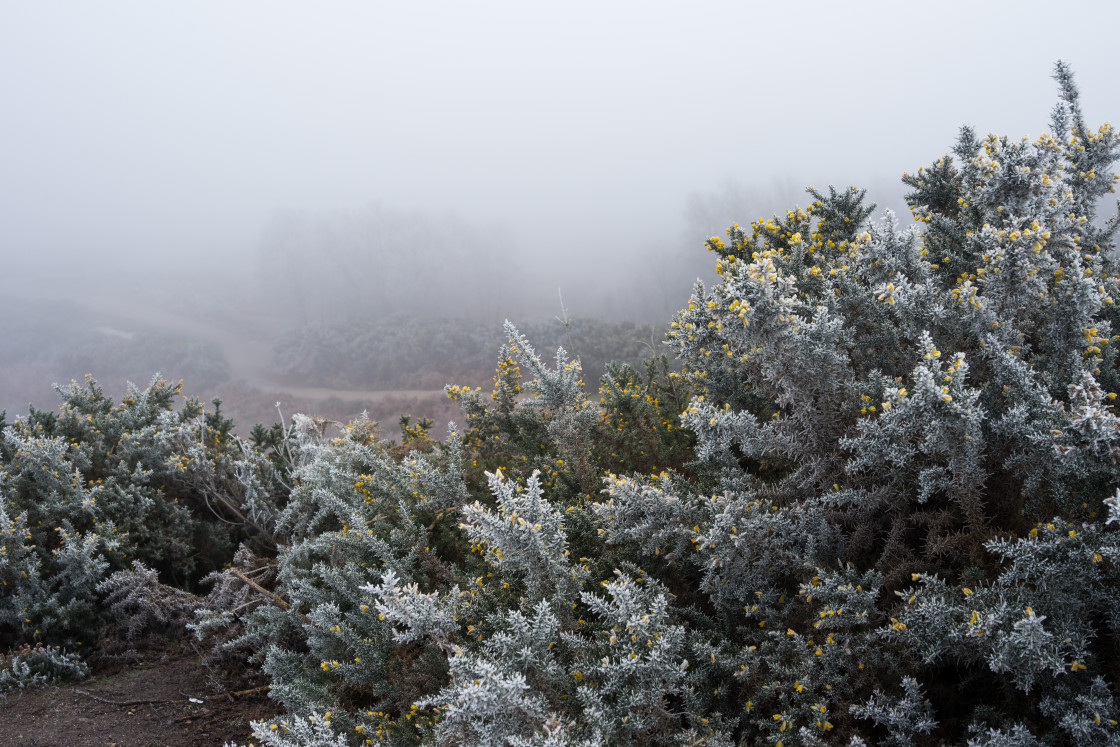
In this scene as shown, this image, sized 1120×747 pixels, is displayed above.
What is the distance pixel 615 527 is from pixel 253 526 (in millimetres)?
4534

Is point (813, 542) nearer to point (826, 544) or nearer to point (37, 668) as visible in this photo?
point (826, 544)

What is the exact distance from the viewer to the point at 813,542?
288 centimetres

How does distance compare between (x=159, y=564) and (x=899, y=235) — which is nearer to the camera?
(x=899, y=235)

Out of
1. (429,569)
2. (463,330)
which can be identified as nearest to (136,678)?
(429,569)

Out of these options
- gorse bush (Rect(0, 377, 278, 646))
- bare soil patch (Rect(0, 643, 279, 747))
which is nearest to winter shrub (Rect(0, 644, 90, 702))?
bare soil patch (Rect(0, 643, 279, 747))

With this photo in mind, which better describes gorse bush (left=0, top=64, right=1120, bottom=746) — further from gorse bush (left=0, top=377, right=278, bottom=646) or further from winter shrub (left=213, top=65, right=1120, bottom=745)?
gorse bush (left=0, top=377, right=278, bottom=646)

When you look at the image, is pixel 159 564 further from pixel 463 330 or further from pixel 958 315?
pixel 463 330

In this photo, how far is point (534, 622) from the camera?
8.70 feet

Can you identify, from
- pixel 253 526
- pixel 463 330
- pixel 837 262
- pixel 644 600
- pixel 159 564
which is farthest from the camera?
pixel 463 330

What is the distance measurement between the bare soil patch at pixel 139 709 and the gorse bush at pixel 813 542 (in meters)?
0.32

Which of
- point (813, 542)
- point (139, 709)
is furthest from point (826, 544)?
point (139, 709)

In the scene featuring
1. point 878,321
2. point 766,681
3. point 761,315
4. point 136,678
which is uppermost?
point 761,315

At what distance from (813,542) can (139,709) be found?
4314 millimetres

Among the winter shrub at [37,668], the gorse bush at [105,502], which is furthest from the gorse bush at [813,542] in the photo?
the winter shrub at [37,668]
